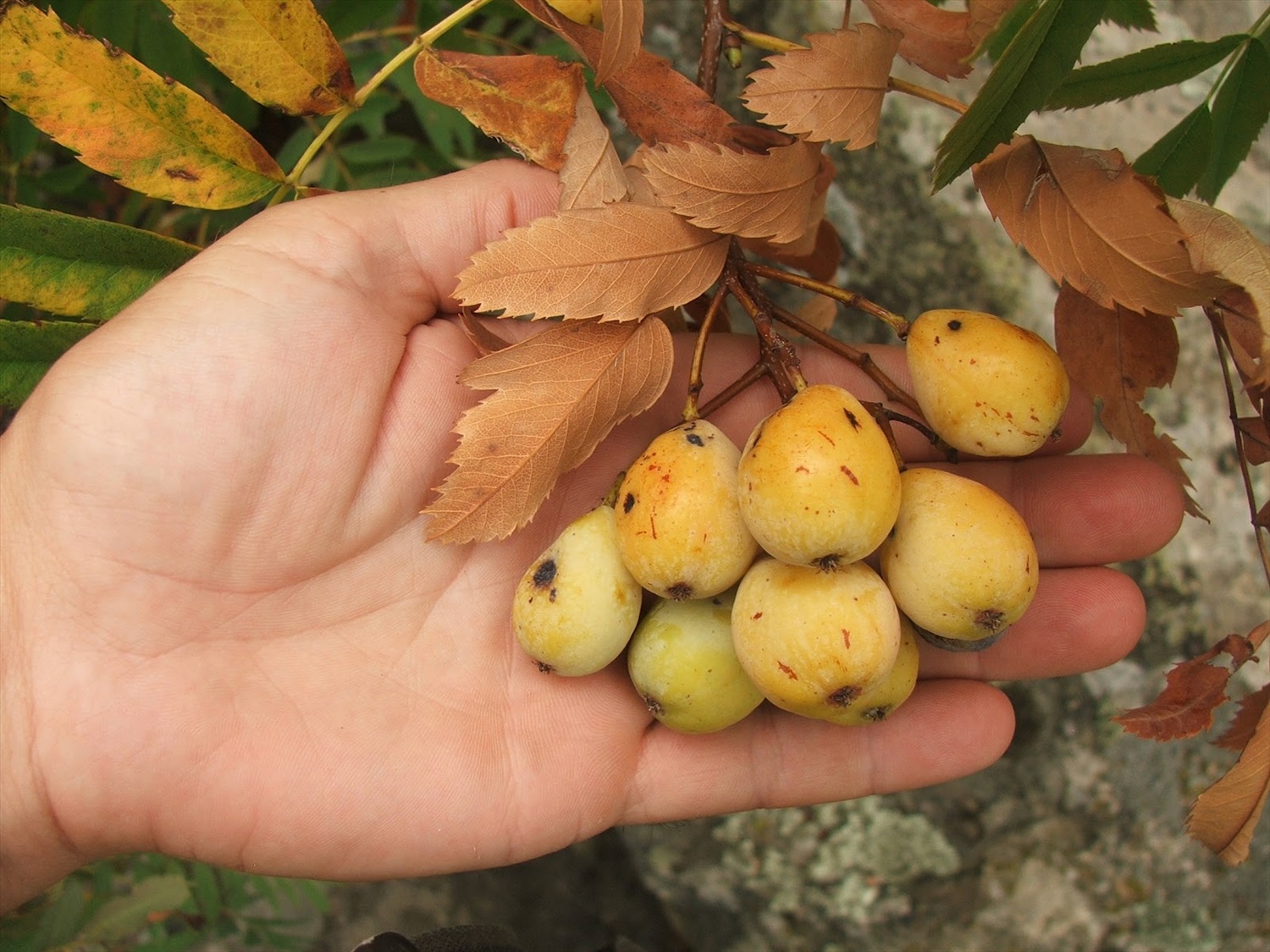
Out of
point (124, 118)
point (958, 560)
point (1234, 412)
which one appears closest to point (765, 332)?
point (958, 560)

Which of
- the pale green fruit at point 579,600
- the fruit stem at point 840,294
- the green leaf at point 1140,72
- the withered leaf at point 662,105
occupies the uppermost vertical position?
the green leaf at point 1140,72

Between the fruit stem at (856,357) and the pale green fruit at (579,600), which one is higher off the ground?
the fruit stem at (856,357)

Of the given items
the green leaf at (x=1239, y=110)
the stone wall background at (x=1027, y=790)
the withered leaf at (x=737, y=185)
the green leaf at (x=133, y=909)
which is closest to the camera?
the withered leaf at (x=737, y=185)

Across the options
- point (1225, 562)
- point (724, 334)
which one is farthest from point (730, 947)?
point (724, 334)

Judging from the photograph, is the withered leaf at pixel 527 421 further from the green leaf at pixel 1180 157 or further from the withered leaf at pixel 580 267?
the green leaf at pixel 1180 157

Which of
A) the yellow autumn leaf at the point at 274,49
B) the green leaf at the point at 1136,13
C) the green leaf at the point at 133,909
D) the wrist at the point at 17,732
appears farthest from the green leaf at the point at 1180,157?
the green leaf at the point at 133,909

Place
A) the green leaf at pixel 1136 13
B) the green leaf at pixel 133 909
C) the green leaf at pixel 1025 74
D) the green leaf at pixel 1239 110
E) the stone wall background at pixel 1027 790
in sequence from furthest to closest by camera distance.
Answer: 1. the stone wall background at pixel 1027 790
2. the green leaf at pixel 133 909
3. the green leaf at pixel 1136 13
4. the green leaf at pixel 1239 110
5. the green leaf at pixel 1025 74

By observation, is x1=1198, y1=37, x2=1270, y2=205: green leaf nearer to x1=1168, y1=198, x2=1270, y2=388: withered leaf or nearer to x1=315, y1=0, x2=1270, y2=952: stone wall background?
x1=1168, y1=198, x2=1270, y2=388: withered leaf

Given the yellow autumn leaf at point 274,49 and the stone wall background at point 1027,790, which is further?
the stone wall background at point 1027,790
